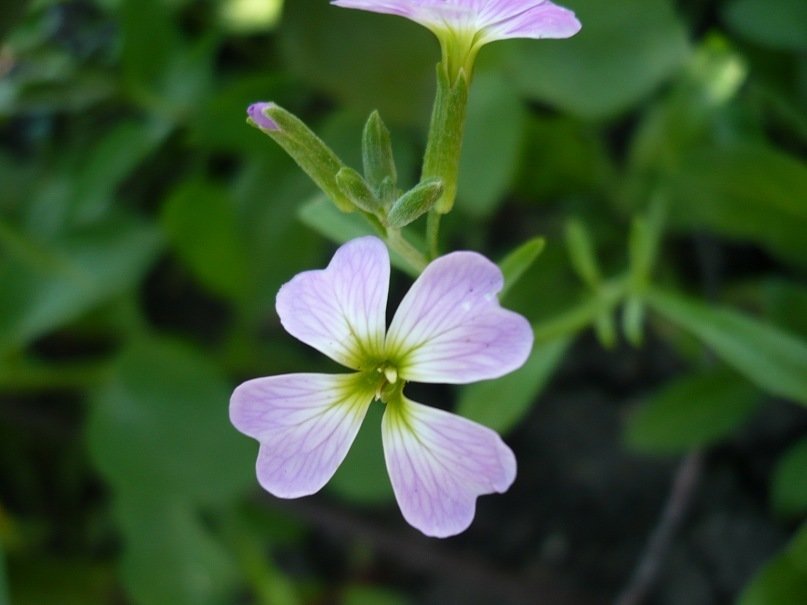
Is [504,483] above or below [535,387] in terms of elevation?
above

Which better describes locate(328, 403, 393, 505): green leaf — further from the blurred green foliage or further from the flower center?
the flower center

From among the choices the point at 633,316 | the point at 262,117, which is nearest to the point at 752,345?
the point at 633,316

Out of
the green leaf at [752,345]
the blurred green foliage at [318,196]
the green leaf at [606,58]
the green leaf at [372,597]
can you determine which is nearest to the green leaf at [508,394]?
the blurred green foliage at [318,196]

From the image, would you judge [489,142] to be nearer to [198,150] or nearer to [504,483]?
[198,150]

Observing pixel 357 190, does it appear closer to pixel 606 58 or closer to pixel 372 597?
pixel 606 58

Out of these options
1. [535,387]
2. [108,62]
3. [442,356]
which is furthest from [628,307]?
[108,62]

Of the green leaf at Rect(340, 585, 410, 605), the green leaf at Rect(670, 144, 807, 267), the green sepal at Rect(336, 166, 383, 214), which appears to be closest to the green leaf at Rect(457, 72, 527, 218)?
the green leaf at Rect(670, 144, 807, 267)

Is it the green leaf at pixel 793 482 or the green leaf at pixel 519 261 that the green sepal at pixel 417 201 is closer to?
the green leaf at pixel 519 261
